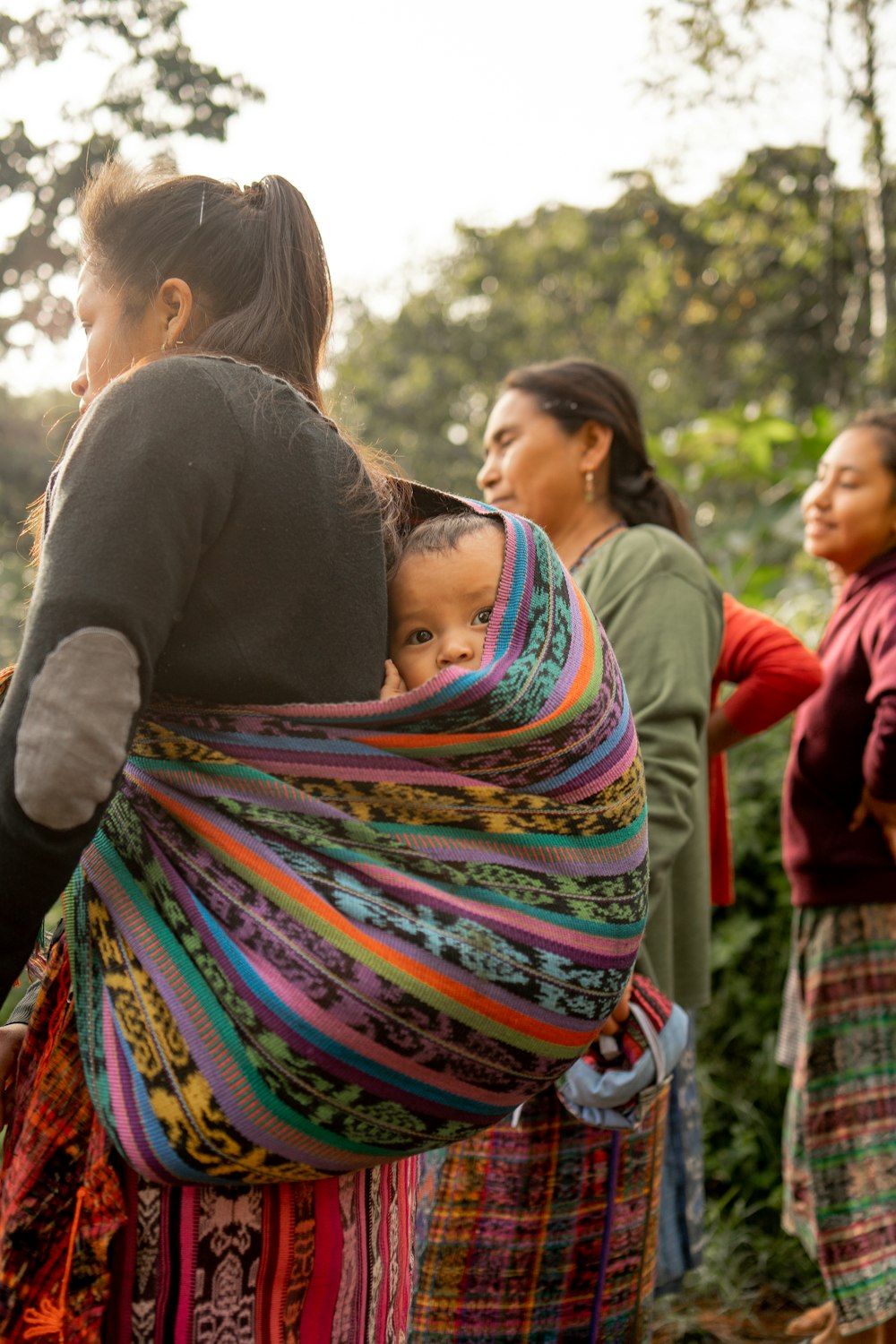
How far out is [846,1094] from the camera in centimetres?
334

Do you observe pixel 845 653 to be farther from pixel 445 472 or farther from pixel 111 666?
pixel 445 472

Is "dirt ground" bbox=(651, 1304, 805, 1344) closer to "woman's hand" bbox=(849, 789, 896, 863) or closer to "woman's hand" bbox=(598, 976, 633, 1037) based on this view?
"woman's hand" bbox=(849, 789, 896, 863)

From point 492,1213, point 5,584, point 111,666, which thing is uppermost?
point 5,584

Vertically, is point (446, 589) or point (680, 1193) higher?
point (446, 589)

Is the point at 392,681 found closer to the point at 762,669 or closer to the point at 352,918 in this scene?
the point at 352,918

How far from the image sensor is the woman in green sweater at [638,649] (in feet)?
7.29

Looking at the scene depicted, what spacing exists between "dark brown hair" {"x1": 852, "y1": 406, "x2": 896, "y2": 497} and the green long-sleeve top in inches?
49.9

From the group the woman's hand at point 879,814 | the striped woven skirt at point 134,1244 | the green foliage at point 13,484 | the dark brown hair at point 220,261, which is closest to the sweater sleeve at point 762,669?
the woman's hand at point 879,814

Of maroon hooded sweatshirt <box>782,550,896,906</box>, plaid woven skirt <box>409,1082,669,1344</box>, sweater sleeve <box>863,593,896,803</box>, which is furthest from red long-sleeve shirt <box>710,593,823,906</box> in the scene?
plaid woven skirt <box>409,1082,669,1344</box>

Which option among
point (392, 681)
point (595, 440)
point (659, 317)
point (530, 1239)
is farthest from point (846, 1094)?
point (659, 317)

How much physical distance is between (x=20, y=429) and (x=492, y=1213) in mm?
4654

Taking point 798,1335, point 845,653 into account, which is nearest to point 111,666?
point 845,653

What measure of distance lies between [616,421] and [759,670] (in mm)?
650

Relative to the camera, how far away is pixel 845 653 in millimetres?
3465
